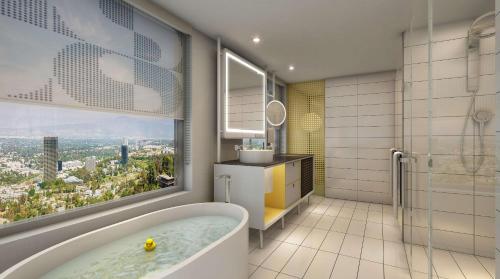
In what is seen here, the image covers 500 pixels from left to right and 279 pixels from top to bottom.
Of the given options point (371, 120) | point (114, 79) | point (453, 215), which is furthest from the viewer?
point (371, 120)

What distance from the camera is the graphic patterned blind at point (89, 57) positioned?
1.48 metres

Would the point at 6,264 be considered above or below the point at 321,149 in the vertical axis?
below

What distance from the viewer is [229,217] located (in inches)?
94.4

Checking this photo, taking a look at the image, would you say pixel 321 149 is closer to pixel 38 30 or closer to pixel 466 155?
pixel 466 155

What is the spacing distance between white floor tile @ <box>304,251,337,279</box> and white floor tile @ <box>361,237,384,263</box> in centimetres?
35

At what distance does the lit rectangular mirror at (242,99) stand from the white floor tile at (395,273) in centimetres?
227

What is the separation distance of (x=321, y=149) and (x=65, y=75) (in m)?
4.41

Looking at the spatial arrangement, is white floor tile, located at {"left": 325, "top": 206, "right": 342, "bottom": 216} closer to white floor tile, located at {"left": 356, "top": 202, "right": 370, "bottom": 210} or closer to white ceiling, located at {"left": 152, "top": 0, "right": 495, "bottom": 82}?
white floor tile, located at {"left": 356, "top": 202, "right": 370, "bottom": 210}

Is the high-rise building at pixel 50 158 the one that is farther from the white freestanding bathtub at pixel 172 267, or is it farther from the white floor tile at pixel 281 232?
the white floor tile at pixel 281 232

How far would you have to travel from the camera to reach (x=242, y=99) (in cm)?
337

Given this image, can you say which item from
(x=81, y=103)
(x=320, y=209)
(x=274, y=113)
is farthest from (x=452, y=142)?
(x=274, y=113)

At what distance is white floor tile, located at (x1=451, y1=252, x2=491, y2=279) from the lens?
1153mm

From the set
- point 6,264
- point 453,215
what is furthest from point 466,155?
point 6,264

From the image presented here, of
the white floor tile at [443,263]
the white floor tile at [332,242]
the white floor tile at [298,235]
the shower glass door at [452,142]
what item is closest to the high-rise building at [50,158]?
the white floor tile at [298,235]
